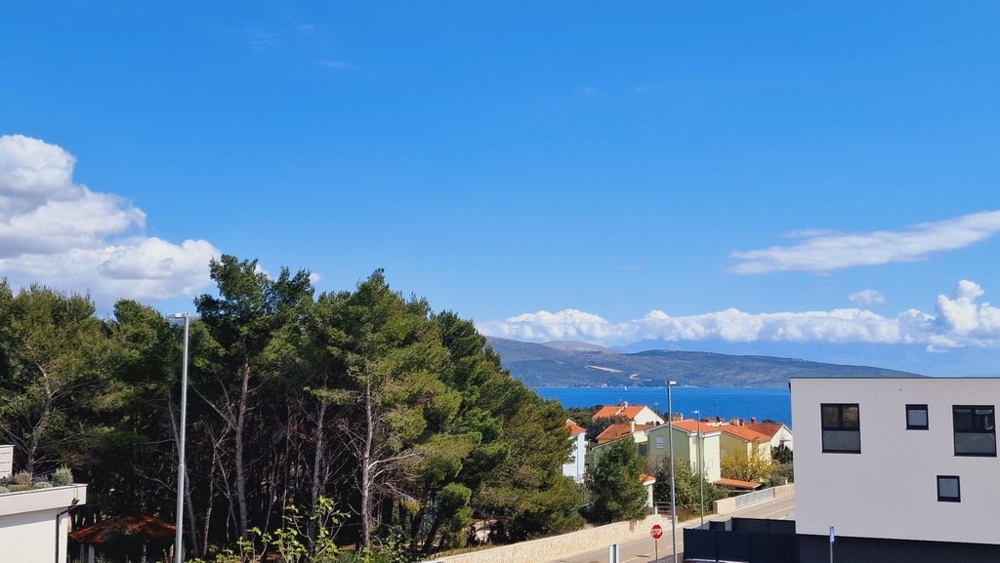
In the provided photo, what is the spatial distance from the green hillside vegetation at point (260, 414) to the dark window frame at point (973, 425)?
17.7 metres

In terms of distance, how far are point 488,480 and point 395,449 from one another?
8668mm

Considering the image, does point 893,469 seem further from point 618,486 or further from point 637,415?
point 637,415

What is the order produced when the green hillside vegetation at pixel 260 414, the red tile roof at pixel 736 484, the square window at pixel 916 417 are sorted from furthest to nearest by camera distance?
the red tile roof at pixel 736 484, the green hillside vegetation at pixel 260 414, the square window at pixel 916 417

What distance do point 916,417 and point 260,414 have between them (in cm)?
2475

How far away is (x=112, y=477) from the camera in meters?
37.5

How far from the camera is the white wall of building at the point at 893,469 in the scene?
86.7ft

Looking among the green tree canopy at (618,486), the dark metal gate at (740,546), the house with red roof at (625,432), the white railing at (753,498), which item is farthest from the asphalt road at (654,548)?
the house with red roof at (625,432)

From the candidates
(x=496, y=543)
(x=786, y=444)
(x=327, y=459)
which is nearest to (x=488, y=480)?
(x=496, y=543)

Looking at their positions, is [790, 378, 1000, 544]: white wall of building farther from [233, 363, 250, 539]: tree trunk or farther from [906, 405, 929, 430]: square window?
[233, 363, 250, 539]: tree trunk

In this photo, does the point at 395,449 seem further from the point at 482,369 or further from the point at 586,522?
the point at 586,522

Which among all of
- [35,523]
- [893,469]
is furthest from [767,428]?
[35,523]

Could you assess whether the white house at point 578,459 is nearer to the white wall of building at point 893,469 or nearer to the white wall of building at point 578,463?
the white wall of building at point 578,463

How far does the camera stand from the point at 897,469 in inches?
1078

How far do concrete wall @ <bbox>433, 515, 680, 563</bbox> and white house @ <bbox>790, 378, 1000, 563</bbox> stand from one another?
487 inches
